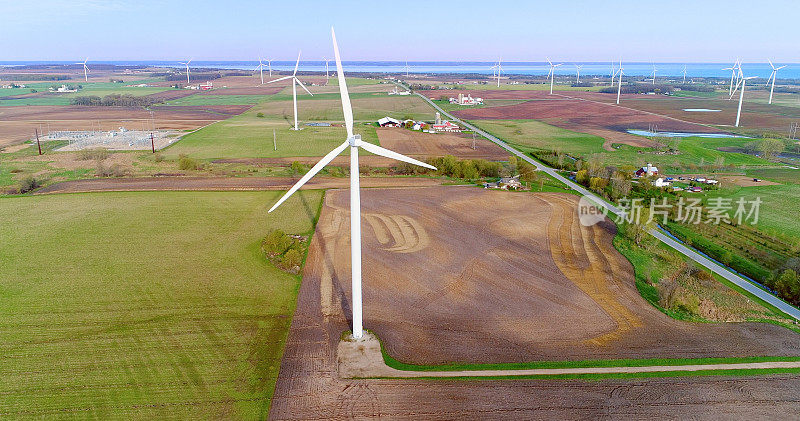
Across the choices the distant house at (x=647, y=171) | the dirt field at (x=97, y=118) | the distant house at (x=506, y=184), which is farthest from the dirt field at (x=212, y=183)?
the dirt field at (x=97, y=118)

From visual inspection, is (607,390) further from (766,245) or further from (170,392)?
(766,245)

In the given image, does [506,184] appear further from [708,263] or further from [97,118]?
[97,118]

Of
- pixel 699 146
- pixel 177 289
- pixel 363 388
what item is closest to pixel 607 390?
pixel 363 388

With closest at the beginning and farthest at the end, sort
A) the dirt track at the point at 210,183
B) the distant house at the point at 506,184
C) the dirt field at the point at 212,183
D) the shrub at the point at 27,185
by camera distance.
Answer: the shrub at the point at 27,185 → the distant house at the point at 506,184 → the dirt track at the point at 210,183 → the dirt field at the point at 212,183

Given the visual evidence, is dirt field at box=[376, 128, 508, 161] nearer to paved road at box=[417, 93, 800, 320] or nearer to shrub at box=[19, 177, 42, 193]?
paved road at box=[417, 93, 800, 320]

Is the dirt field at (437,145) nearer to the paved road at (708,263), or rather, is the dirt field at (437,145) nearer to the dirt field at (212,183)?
the paved road at (708,263)

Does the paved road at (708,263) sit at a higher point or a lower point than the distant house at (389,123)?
lower

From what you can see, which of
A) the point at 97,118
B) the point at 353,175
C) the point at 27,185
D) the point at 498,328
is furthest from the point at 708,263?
the point at 97,118
